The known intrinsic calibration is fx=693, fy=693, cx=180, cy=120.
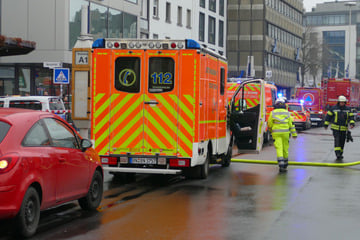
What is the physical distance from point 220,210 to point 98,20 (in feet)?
101

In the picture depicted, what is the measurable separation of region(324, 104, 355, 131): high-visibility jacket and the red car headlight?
43.2 ft

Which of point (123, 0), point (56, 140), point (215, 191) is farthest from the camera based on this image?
point (123, 0)

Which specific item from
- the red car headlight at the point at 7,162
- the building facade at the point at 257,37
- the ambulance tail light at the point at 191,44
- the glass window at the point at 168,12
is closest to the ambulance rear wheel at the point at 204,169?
the ambulance tail light at the point at 191,44

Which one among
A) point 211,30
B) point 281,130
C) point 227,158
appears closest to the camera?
point 281,130

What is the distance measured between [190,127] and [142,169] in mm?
1167

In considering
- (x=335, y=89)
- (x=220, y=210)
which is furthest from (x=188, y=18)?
(x=220, y=210)

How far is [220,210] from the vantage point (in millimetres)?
9992

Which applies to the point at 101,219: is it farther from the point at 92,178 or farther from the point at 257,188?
the point at 257,188

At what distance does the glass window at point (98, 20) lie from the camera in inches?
1521

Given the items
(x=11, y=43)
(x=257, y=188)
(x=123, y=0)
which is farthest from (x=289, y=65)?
(x=257, y=188)

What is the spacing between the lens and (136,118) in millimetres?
12859

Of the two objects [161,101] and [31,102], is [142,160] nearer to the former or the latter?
[161,101]

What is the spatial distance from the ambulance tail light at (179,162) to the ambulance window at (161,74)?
1285mm

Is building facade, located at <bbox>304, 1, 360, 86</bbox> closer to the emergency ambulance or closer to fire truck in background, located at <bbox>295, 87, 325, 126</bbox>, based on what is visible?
fire truck in background, located at <bbox>295, 87, 325, 126</bbox>
